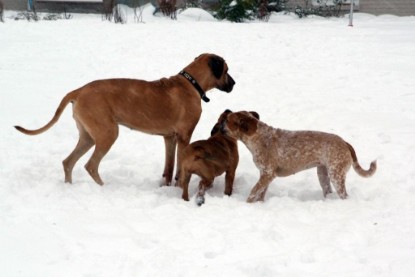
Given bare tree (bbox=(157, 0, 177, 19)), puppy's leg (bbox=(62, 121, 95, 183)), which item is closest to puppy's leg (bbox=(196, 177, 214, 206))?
puppy's leg (bbox=(62, 121, 95, 183))

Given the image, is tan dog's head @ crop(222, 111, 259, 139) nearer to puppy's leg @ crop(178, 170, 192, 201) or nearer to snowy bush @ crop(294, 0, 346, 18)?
puppy's leg @ crop(178, 170, 192, 201)

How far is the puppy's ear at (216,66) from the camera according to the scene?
6.61 meters

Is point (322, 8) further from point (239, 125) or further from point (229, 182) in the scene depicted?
point (229, 182)

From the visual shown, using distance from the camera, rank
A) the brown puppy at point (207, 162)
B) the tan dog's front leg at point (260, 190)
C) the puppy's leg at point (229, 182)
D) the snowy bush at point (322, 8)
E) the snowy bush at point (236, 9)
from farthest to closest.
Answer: the snowy bush at point (322, 8)
the snowy bush at point (236, 9)
the puppy's leg at point (229, 182)
the brown puppy at point (207, 162)
the tan dog's front leg at point (260, 190)

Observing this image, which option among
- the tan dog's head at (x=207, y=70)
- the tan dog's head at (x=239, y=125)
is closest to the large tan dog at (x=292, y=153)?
the tan dog's head at (x=239, y=125)

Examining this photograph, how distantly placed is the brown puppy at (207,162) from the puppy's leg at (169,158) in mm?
392

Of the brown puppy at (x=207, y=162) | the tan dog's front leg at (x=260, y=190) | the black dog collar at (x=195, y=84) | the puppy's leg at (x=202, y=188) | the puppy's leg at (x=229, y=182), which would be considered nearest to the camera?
the puppy's leg at (x=202, y=188)

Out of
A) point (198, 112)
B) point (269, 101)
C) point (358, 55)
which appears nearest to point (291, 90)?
point (269, 101)

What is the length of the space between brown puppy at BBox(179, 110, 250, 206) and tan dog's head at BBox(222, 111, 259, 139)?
202 mm

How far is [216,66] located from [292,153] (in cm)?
169

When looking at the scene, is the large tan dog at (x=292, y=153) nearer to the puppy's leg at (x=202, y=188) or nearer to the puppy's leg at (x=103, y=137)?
the puppy's leg at (x=202, y=188)

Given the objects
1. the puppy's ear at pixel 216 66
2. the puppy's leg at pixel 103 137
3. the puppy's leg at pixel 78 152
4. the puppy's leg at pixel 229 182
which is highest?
the puppy's ear at pixel 216 66

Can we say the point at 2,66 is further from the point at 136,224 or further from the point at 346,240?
the point at 346,240

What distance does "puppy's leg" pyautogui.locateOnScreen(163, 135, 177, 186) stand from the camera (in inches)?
260
